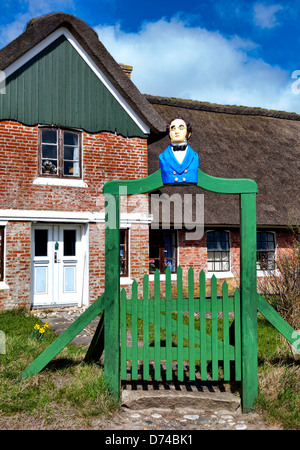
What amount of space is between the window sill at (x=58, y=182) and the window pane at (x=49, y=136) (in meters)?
0.89

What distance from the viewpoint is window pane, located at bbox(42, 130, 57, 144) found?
9.63 metres

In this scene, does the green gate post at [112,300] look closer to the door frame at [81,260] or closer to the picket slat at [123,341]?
the picket slat at [123,341]

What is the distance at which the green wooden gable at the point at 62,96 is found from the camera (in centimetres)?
931

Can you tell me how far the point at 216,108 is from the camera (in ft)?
53.2

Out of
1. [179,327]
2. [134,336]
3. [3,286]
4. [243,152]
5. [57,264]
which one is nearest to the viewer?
[134,336]

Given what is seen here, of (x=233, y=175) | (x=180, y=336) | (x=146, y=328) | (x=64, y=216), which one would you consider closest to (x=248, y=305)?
(x=180, y=336)

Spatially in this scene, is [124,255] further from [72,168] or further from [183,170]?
[183,170]

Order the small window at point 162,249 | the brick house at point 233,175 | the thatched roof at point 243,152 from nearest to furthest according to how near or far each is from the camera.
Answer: the small window at point 162,249
the brick house at point 233,175
the thatched roof at point 243,152

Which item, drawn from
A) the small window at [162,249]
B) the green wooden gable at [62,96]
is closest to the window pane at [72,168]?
the green wooden gable at [62,96]

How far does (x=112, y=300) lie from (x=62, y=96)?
22.4 feet
